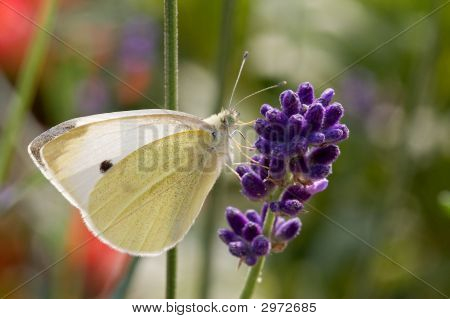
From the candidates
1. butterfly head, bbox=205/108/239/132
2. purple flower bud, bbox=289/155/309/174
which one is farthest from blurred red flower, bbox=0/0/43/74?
purple flower bud, bbox=289/155/309/174

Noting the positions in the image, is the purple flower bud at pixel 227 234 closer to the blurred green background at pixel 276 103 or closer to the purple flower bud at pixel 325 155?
the purple flower bud at pixel 325 155

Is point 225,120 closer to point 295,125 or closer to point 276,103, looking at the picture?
point 295,125

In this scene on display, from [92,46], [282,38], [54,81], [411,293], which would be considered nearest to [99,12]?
[92,46]

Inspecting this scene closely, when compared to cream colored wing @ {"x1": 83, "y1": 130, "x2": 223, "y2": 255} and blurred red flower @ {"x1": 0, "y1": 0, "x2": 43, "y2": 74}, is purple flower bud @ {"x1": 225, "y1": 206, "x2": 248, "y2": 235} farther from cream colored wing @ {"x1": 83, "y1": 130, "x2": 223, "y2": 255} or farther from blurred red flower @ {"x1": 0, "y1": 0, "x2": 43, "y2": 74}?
blurred red flower @ {"x1": 0, "y1": 0, "x2": 43, "y2": 74}

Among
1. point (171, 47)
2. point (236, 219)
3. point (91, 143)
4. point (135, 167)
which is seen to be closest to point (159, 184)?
point (135, 167)

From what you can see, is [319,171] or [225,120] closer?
[319,171]

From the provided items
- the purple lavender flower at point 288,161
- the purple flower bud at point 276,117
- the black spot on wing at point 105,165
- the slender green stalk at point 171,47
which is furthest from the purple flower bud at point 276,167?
the black spot on wing at point 105,165

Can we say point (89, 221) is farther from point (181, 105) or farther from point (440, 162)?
point (440, 162)
